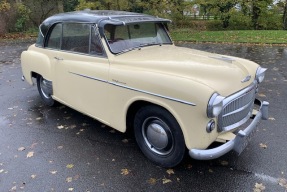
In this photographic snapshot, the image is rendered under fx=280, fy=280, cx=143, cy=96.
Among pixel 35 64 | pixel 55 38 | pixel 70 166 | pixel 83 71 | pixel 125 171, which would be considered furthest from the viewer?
pixel 35 64

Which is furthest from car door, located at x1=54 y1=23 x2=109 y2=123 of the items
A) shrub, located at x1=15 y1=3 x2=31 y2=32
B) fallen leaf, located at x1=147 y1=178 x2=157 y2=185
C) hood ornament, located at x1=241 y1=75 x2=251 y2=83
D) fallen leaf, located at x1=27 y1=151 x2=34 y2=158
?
shrub, located at x1=15 y1=3 x2=31 y2=32

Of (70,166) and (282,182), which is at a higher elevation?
(282,182)

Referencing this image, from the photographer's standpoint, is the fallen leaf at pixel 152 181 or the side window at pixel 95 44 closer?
the fallen leaf at pixel 152 181

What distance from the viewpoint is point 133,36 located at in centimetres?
441

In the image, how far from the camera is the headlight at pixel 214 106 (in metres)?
2.90

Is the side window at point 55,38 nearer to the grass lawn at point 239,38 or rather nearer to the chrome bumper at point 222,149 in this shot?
the chrome bumper at point 222,149

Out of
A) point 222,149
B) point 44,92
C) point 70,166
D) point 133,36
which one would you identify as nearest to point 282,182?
point 222,149

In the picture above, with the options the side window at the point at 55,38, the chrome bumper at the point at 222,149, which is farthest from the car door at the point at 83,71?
the chrome bumper at the point at 222,149

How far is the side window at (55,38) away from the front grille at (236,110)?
328 cm

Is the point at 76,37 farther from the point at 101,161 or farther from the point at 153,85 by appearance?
the point at 101,161

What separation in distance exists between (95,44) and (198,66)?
5.38ft

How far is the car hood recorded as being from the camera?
10.8 ft

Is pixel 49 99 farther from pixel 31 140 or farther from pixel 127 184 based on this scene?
pixel 127 184

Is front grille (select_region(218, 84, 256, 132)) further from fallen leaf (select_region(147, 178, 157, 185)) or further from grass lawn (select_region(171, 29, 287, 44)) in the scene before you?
grass lawn (select_region(171, 29, 287, 44))
